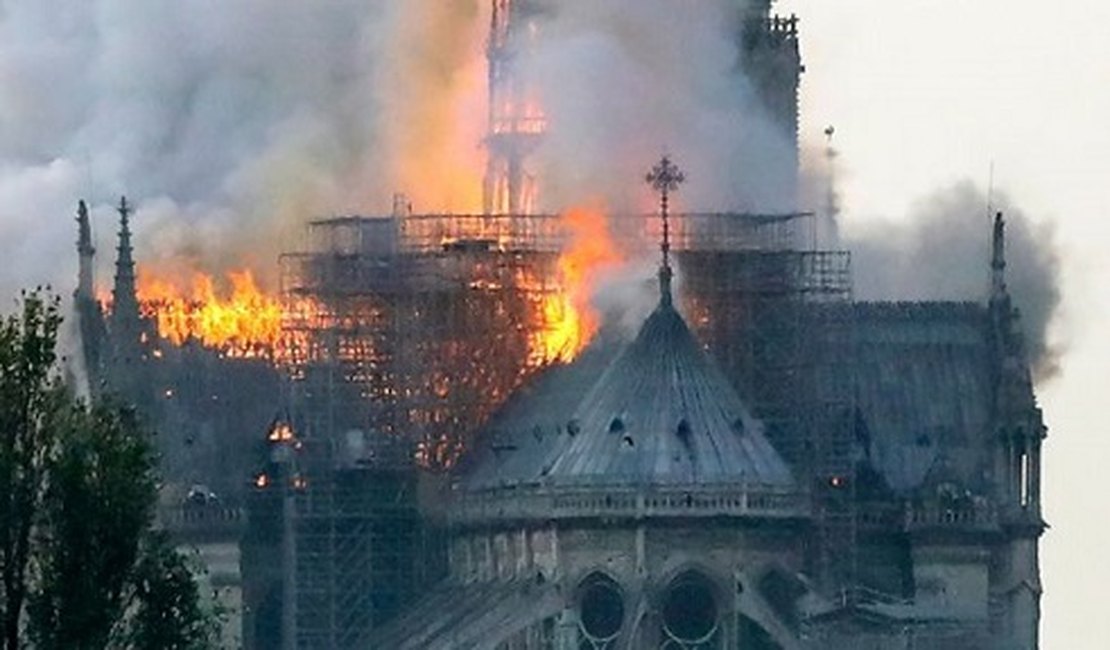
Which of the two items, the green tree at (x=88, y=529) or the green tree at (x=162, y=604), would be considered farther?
the green tree at (x=162, y=604)

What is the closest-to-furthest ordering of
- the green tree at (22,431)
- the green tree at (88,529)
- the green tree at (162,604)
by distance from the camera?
the green tree at (22,431)
the green tree at (88,529)
the green tree at (162,604)

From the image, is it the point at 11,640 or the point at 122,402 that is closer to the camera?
the point at 11,640

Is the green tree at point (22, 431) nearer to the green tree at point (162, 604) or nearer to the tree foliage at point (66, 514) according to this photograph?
the tree foliage at point (66, 514)

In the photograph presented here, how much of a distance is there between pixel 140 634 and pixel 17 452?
344 centimetres

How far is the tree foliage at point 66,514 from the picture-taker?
134m

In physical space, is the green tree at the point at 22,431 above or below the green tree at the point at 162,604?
above

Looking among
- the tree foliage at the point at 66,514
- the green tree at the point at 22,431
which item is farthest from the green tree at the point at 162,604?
the green tree at the point at 22,431

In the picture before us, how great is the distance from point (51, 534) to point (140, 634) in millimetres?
2113

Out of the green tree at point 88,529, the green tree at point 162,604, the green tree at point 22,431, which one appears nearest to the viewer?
the green tree at point 22,431

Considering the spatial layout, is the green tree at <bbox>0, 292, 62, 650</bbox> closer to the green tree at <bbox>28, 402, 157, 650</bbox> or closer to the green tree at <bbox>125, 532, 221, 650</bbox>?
the green tree at <bbox>28, 402, 157, 650</bbox>

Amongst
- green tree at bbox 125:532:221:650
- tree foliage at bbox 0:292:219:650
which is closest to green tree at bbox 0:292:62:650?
tree foliage at bbox 0:292:219:650

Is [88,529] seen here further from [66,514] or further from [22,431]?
[22,431]

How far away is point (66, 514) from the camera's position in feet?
443

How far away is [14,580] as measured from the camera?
13488 centimetres
